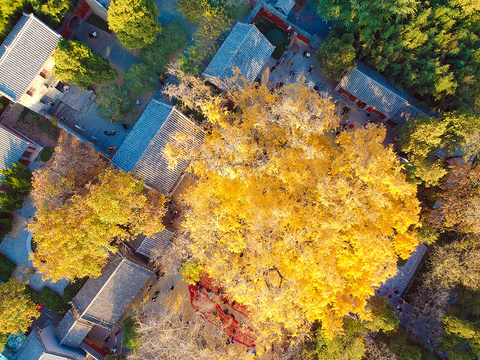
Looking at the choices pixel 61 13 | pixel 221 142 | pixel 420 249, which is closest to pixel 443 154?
pixel 420 249

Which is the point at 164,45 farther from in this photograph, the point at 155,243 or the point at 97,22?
the point at 155,243

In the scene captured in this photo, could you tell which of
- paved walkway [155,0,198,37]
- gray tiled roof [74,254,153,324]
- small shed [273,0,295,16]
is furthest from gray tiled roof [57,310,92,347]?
small shed [273,0,295,16]

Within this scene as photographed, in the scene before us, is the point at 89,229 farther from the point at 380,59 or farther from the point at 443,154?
the point at 443,154

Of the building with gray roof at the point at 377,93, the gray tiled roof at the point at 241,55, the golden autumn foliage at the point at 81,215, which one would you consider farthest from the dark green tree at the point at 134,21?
the building with gray roof at the point at 377,93

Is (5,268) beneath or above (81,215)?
beneath

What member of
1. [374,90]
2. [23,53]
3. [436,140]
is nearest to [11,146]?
[23,53]

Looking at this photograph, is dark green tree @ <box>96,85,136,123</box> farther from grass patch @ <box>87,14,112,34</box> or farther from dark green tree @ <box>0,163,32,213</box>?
dark green tree @ <box>0,163,32,213</box>
